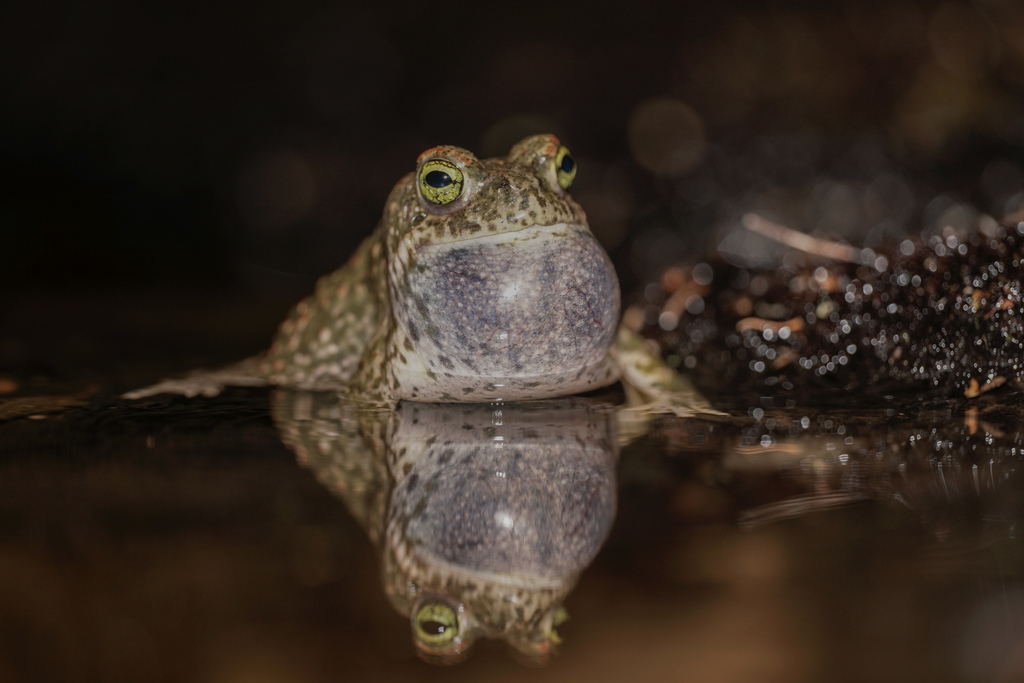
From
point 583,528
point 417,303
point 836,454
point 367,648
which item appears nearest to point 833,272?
point 836,454

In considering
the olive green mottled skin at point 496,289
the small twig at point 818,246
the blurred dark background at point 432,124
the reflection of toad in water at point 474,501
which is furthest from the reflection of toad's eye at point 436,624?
A: the blurred dark background at point 432,124

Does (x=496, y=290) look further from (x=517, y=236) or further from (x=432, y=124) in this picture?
(x=432, y=124)

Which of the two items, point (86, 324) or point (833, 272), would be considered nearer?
point (833, 272)

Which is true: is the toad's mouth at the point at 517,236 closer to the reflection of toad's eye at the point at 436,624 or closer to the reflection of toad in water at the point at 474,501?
the reflection of toad in water at the point at 474,501

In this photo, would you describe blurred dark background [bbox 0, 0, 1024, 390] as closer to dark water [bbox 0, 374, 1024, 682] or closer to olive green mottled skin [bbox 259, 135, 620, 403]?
olive green mottled skin [bbox 259, 135, 620, 403]

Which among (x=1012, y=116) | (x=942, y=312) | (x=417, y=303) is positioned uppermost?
(x=1012, y=116)

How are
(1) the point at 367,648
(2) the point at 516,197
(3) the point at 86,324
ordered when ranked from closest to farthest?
(1) the point at 367,648 → (2) the point at 516,197 → (3) the point at 86,324

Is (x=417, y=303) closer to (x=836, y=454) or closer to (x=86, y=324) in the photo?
(x=836, y=454)
